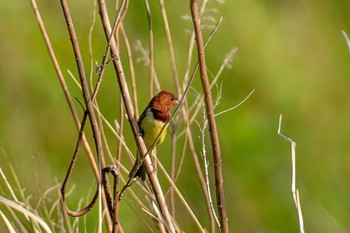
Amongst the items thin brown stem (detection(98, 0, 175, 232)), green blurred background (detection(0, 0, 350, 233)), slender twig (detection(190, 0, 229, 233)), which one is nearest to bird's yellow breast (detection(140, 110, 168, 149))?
thin brown stem (detection(98, 0, 175, 232))

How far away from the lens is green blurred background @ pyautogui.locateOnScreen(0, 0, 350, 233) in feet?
13.6

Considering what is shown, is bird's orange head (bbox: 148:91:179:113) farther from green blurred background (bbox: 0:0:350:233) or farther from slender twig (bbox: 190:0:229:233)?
green blurred background (bbox: 0:0:350:233)

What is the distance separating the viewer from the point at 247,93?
15.1ft

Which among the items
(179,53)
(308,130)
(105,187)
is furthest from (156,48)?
(105,187)

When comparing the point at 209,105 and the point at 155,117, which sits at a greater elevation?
the point at 209,105

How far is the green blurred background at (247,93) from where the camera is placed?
415cm

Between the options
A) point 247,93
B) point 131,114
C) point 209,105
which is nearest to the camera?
point 209,105

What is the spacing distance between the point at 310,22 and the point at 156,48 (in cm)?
92

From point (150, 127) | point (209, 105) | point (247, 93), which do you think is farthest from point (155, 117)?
point (247, 93)

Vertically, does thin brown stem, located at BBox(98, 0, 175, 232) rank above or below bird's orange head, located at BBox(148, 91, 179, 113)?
above

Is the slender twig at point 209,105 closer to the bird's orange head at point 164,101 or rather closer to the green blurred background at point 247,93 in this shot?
the bird's orange head at point 164,101

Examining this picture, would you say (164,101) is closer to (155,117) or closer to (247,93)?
(155,117)

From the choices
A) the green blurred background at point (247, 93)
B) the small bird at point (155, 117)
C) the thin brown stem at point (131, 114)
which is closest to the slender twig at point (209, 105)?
the thin brown stem at point (131, 114)

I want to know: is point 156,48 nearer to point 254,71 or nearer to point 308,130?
point 254,71
